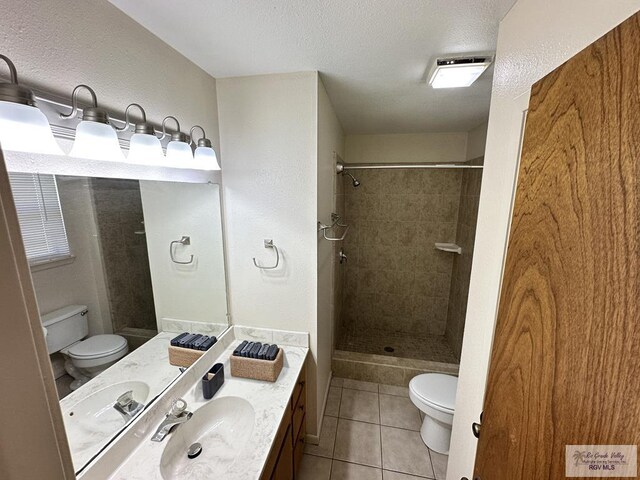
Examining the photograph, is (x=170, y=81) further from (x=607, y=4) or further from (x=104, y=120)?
(x=607, y=4)

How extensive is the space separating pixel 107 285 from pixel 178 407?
0.66 meters

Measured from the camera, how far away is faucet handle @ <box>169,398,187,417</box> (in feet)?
3.78

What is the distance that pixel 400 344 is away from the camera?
9.86 ft

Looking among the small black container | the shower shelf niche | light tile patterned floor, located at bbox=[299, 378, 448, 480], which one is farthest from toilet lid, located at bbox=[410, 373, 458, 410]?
the small black container

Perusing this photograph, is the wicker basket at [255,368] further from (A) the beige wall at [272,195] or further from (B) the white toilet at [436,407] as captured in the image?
(B) the white toilet at [436,407]

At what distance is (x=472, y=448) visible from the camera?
44.6 inches

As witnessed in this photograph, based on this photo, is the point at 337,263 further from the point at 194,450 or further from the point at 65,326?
the point at 65,326

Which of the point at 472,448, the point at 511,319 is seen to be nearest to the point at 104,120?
the point at 511,319

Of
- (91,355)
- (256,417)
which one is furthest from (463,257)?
(91,355)

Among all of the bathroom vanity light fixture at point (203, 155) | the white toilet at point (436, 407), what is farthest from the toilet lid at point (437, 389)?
the bathroom vanity light fixture at point (203, 155)

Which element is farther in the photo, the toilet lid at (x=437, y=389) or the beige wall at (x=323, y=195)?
the toilet lid at (x=437, y=389)

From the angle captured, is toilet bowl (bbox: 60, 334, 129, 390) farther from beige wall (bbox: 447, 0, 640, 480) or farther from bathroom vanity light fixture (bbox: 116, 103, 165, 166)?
beige wall (bbox: 447, 0, 640, 480)

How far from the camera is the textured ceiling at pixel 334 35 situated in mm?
936

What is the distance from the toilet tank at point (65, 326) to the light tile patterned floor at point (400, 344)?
2.41 meters
